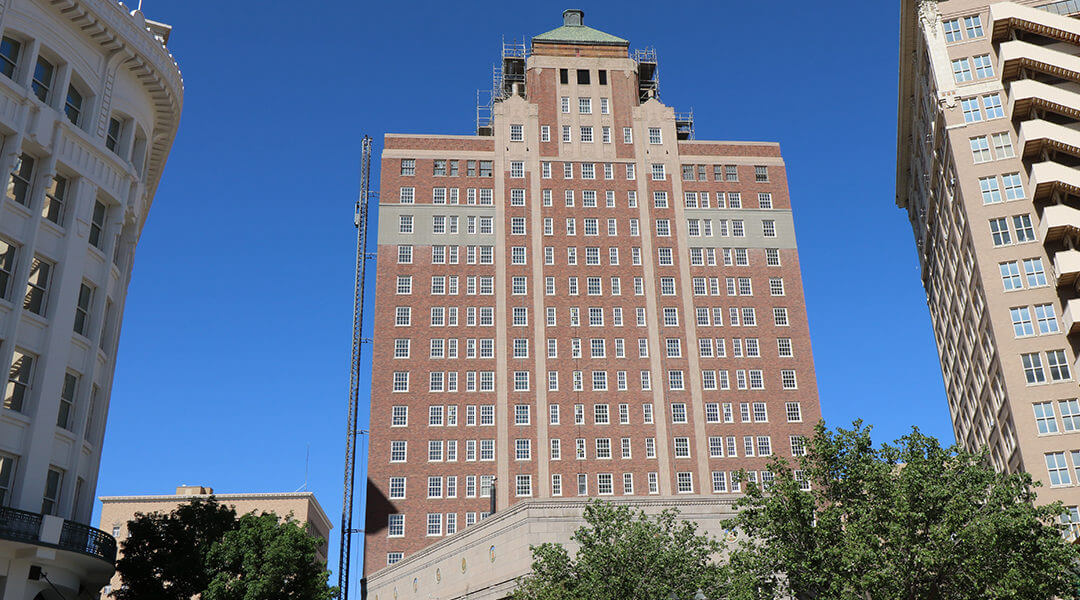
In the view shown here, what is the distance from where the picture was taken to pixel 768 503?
37438 mm

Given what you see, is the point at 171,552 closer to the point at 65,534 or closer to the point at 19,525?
the point at 65,534

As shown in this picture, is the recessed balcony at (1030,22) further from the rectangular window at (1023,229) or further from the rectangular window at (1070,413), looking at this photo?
the rectangular window at (1070,413)

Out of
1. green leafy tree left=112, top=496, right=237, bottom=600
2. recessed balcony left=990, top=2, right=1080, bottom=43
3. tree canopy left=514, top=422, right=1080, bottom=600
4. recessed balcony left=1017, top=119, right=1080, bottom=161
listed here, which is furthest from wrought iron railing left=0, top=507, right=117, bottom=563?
recessed balcony left=990, top=2, right=1080, bottom=43

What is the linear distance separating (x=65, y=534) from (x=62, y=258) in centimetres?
1204

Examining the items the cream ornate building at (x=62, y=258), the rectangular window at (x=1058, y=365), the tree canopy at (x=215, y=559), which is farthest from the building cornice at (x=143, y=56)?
the rectangular window at (x=1058, y=365)

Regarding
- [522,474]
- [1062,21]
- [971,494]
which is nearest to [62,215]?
[971,494]

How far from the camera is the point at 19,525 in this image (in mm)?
34938

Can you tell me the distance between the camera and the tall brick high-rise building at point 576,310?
86.9m

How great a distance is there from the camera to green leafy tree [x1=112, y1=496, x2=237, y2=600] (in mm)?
42469

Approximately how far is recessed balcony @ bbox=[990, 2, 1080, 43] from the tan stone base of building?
137 ft

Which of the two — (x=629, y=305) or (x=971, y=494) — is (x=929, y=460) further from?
(x=629, y=305)

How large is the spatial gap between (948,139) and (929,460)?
41.1 meters

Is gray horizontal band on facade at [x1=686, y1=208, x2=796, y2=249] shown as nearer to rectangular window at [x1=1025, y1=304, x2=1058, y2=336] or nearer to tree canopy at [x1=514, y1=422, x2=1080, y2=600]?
rectangular window at [x1=1025, y1=304, x2=1058, y2=336]

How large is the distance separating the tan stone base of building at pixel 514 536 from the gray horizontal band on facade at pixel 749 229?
4311cm
